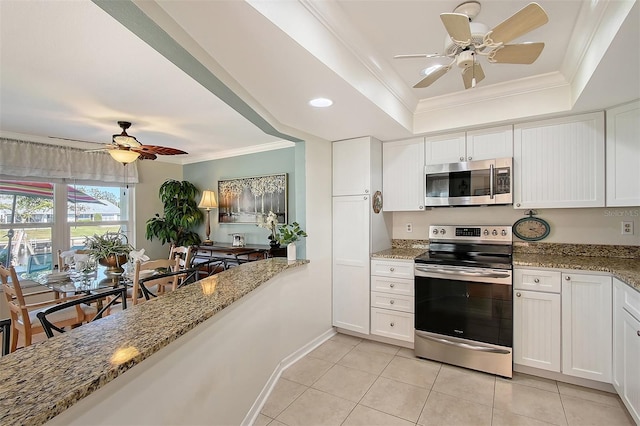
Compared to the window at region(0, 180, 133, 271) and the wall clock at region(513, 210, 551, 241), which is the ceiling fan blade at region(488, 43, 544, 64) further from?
the window at region(0, 180, 133, 271)

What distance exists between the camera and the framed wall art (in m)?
4.64

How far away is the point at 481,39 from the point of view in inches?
63.6

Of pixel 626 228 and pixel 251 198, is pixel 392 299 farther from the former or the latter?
pixel 251 198

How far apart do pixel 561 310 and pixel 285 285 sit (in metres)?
2.21

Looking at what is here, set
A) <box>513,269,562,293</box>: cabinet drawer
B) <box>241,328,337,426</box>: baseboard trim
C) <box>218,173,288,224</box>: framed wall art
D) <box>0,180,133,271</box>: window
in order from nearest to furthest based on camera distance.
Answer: <box>241,328,337,426</box>: baseboard trim → <box>513,269,562,293</box>: cabinet drawer → <box>0,180,133,271</box>: window → <box>218,173,288,224</box>: framed wall art

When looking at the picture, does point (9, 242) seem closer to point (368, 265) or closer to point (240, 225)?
point (240, 225)

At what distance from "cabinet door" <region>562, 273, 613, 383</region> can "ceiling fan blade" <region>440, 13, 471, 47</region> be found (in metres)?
1.99

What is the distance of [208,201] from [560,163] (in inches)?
184

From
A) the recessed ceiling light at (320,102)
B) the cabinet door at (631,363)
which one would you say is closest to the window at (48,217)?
the recessed ceiling light at (320,102)

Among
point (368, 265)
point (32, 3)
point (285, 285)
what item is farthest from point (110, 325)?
point (368, 265)

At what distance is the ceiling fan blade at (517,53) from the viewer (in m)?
1.57

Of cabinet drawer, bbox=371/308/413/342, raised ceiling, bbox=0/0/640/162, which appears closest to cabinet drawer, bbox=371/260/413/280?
cabinet drawer, bbox=371/308/413/342

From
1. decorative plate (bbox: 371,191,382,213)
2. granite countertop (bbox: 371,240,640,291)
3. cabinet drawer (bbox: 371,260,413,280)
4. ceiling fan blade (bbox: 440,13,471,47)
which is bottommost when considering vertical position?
cabinet drawer (bbox: 371,260,413,280)

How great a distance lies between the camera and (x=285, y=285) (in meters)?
2.65
